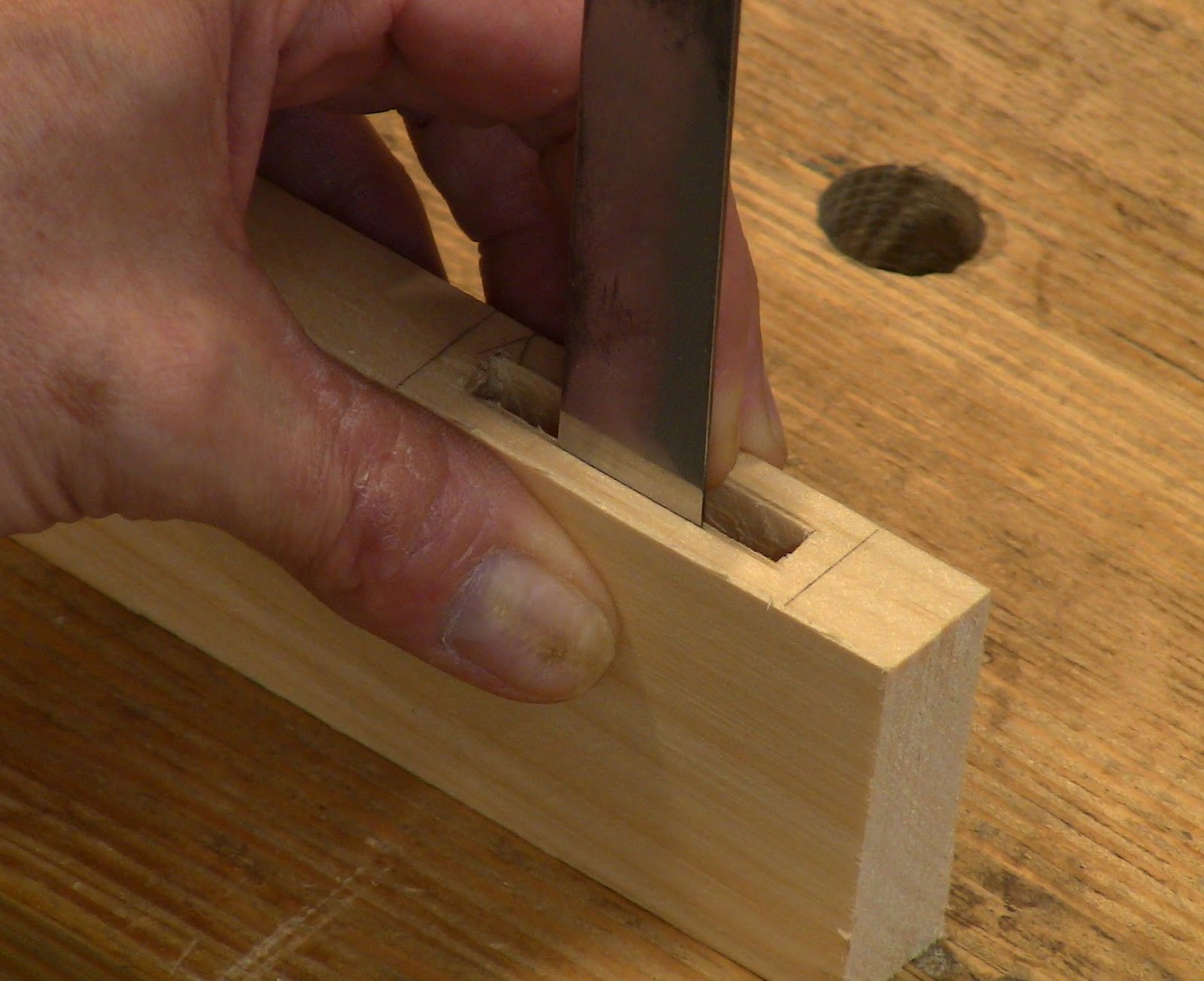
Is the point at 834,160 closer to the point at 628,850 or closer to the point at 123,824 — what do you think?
the point at 628,850

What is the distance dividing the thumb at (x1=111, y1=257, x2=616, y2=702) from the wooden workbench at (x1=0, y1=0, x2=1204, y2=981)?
0.49 ft

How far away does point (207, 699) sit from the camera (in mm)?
939

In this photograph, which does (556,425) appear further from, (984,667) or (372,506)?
(984,667)

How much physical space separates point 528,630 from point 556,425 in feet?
0.34

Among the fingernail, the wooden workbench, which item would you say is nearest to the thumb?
the fingernail

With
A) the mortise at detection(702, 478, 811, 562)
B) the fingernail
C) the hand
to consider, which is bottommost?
the fingernail

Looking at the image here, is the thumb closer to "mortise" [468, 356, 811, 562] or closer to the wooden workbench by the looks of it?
"mortise" [468, 356, 811, 562]

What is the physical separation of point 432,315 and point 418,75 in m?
0.13

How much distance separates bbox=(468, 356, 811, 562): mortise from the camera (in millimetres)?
762

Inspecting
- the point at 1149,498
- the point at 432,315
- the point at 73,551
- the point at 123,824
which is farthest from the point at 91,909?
the point at 1149,498

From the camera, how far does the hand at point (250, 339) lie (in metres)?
0.66

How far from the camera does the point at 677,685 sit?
0.77 metres

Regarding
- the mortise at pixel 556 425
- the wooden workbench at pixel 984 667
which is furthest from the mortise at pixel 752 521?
the wooden workbench at pixel 984 667

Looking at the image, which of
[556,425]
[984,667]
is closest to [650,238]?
[556,425]
